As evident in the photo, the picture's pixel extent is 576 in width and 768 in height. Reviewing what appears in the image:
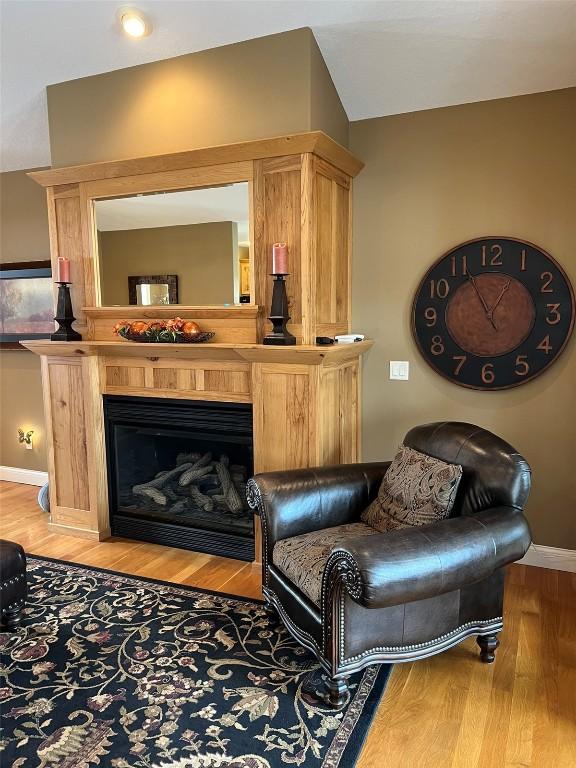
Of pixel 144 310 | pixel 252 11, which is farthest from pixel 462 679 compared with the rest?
pixel 252 11

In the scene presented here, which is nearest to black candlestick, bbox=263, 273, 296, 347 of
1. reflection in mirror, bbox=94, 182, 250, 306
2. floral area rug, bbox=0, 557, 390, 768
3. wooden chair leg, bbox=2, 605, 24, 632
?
reflection in mirror, bbox=94, 182, 250, 306

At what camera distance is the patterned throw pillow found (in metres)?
2.39

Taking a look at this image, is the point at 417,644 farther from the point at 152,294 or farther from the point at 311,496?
the point at 152,294

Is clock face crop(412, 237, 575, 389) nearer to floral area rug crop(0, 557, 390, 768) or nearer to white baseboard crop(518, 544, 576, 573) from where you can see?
white baseboard crop(518, 544, 576, 573)

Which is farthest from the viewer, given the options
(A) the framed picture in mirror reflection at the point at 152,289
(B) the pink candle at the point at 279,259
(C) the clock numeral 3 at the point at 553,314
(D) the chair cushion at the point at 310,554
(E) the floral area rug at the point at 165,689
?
(A) the framed picture in mirror reflection at the point at 152,289

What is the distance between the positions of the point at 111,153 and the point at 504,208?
92.0 inches

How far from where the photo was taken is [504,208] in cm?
309

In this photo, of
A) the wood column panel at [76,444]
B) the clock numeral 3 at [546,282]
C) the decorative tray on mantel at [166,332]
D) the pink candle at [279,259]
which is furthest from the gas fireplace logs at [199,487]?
the clock numeral 3 at [546,282]

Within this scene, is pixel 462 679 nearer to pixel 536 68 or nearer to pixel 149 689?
pixel 149 689

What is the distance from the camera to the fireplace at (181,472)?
3.34m

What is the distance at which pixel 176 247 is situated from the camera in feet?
10.7

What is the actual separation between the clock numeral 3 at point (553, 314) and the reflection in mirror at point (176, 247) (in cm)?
164

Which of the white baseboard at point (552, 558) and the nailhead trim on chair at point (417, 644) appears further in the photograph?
the white baseboard at point (552, 558)

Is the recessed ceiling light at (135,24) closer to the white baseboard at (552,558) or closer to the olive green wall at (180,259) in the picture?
the olive green wall at (180,259)
